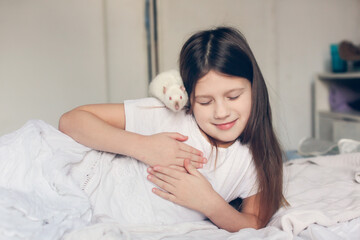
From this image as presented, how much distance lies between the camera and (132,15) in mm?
2326

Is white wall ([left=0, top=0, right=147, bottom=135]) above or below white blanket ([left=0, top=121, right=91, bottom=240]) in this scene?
above

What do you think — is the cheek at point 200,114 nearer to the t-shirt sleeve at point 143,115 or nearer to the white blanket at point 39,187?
the t-shirt sleeve at point 143,115

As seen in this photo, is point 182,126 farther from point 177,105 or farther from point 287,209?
point 287,209

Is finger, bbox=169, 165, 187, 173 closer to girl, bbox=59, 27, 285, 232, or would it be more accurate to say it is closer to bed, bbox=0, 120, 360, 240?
girl, bbox=59, 27, 285, 232

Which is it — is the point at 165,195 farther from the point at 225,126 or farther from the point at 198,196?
the point at 225,126

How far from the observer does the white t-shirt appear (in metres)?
0.95

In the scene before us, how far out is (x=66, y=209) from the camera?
839 mm

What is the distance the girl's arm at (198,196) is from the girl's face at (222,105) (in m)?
0.13

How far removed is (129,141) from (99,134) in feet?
0.29

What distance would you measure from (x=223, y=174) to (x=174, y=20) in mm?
1577

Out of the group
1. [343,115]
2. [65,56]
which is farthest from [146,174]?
[343,115]

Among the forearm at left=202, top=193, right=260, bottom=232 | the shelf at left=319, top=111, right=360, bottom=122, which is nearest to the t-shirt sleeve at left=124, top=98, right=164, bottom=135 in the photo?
the forearm at left=202, top=193, right=260, bottom=232

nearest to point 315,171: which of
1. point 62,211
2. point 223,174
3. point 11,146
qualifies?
point 223,174

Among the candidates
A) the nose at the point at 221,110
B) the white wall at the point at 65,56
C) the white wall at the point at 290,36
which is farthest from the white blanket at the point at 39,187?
the white wall at the point at 290,36
